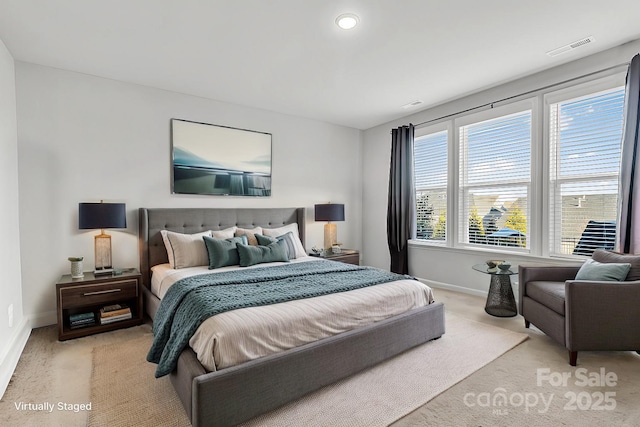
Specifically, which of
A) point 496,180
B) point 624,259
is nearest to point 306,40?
point 496,180

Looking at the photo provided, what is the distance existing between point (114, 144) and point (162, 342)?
242 centimetres

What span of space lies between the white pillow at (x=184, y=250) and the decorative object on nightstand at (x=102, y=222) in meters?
0.48

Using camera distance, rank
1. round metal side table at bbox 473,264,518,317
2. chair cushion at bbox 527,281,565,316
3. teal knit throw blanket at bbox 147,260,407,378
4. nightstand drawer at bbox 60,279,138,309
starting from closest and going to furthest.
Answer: teal knit throw blanket at bbox 147,260,407,378 → chair cushion at bbox 527,281,565,316 → nightstand drawer at bbox 60,279,138,309 → round metal side table at bbox 473,264,518,317

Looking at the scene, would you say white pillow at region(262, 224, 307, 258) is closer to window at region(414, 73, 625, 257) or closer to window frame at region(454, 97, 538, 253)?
window at region(414, 73, 625, 257)

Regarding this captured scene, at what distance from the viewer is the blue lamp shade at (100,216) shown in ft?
10.1

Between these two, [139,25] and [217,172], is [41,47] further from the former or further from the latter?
[217,172]

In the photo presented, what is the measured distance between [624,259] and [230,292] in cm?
315

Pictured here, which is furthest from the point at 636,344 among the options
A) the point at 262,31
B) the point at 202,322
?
the point at 262,31

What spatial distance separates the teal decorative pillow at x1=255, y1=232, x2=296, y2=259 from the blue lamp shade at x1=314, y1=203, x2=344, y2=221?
0.77m

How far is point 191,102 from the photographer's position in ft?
13.2

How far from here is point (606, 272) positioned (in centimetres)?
251

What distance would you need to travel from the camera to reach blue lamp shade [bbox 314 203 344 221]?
15.9 feet

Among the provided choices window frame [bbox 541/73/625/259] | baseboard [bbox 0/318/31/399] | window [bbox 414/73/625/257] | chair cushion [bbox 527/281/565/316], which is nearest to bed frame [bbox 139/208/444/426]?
chair cushion [bbox 527/281/565/316]

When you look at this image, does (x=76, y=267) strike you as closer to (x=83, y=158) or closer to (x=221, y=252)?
(x=83, y=158)
